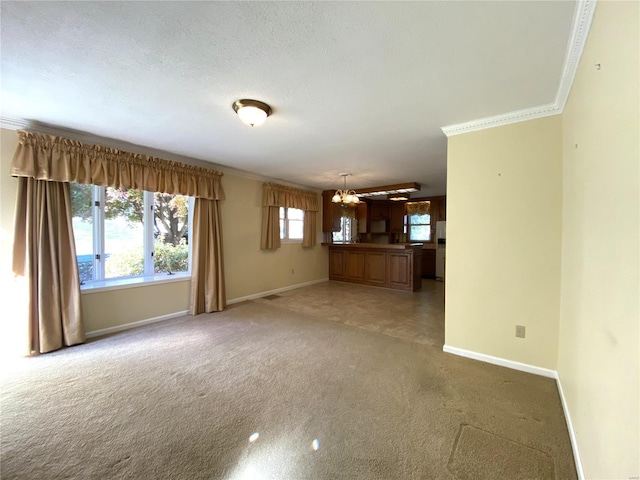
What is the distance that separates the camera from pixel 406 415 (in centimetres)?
184

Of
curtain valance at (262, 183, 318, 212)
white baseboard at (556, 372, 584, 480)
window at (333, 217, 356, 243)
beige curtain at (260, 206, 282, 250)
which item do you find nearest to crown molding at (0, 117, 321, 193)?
curtain valance at (262, 183, 318, 212)

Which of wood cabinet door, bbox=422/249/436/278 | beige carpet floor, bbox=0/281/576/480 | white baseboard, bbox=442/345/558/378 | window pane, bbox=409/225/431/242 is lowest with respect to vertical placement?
beige carpet floor, bbox=0/281/576/480

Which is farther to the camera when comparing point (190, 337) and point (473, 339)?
point (190, 337)

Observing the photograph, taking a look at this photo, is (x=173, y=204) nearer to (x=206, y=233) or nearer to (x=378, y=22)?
(x=206, y=233)

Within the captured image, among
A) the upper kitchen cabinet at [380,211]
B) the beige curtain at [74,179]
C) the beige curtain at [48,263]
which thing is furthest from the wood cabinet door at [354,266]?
the beige curtain at [48,263]

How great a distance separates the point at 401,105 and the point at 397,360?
2405 mm

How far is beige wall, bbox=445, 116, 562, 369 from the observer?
7.63 feet

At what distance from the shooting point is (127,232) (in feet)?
12.1

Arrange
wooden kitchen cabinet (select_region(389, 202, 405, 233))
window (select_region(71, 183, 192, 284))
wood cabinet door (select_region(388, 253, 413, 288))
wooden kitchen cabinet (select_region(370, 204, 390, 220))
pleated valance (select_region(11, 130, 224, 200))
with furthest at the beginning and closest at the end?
1. wooden kitchen cabinet (select_region(370, 204, 390, 220))
2. wooden kitchen cabinet (select_region(389, 202, 405, 233))
3. wood cabinet door (select_region(388, 253, 413, 288))
4. window (select_region(71, 183, 192, 284))
5. pleated valance (select_region(11, 130, 224, 200))

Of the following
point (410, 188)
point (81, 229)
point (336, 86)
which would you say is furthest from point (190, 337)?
point (410, 188)

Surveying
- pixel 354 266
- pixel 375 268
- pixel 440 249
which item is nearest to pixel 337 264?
pixel 354 266

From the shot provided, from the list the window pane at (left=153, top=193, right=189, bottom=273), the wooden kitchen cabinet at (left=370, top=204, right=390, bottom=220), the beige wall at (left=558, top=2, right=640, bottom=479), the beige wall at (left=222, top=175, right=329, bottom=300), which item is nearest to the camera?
the beige wall at (left=558, top=2, right=640, bottom=479)

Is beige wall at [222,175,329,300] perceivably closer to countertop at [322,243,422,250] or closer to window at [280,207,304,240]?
window at [280,207,304,240]

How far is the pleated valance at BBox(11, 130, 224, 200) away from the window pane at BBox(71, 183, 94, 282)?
430 mm
